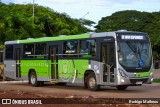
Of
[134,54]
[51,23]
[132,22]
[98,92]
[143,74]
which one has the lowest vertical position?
[98,92]

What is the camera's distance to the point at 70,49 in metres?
25.1

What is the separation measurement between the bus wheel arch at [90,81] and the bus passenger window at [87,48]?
864 millimetres

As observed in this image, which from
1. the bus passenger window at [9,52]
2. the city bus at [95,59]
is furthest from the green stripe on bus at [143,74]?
the bus passenger window at [9,52]

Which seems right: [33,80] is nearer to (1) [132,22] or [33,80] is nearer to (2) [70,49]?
(2) [70,49]

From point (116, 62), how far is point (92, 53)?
181cm

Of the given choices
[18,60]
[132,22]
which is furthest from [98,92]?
[132,22]

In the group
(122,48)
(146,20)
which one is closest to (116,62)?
(122,48)

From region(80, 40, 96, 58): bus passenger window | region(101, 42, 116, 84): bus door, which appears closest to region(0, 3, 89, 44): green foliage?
region(80, 40, 96, 58): bus passenger window

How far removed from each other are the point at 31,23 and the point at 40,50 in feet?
57.2

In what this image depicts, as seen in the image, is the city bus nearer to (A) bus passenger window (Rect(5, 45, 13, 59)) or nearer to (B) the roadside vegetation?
(A) bus passenger window (Rect(5, 45, 13, 59))

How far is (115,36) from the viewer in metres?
22.2

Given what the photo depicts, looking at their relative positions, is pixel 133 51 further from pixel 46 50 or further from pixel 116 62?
pixel 46 50

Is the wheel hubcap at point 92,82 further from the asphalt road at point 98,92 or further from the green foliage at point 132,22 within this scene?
the green foliage at point 132,22

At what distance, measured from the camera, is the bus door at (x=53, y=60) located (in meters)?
26.2
